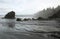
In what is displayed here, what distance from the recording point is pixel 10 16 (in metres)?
164

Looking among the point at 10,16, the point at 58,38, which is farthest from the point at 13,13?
the point at 58,38

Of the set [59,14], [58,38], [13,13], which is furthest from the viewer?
[13,13]

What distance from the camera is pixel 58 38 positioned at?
19.4m

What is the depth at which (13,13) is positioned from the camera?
157875 millimetres

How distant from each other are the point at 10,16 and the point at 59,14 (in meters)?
76.9

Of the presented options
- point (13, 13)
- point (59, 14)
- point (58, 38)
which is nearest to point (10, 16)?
point (13, 13)

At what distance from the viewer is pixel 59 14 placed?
110562 mm

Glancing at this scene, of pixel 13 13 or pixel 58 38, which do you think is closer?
pixel 58 38

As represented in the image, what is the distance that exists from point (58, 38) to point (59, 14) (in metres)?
94.4

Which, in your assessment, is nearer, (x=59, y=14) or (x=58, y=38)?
(x=58, y=38)

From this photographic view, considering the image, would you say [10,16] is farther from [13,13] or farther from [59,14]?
[59,14]

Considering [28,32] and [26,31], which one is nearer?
[28,32]

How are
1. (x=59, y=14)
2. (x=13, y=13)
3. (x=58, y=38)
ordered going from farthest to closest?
1. (x=13, y=13)
2. (x=59, y=14)
3. (x=58, y=38)

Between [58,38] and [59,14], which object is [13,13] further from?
[58,38]
